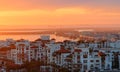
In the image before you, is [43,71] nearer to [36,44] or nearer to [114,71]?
[114,71]

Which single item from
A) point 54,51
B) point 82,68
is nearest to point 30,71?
point 82,68

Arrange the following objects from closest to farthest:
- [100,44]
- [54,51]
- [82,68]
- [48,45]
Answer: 1. [82,68]
2. [54,51]
3. [48,45]
4. [100,44]

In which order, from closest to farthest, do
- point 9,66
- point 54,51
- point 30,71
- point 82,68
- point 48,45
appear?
point 30,71
point 9,66
point 82,68
point 54,51
point 48,45

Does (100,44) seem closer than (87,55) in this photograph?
No

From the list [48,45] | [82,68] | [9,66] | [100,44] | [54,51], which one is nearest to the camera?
[9,66]

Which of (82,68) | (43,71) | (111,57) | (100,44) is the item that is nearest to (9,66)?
(43,71)

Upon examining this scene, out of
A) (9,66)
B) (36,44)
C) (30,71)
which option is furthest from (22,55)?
(30,71)

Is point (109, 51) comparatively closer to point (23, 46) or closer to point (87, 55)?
point (87, 55)

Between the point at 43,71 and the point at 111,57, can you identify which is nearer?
the point at 43,71

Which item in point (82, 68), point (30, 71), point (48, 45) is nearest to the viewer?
point (30, 71)
